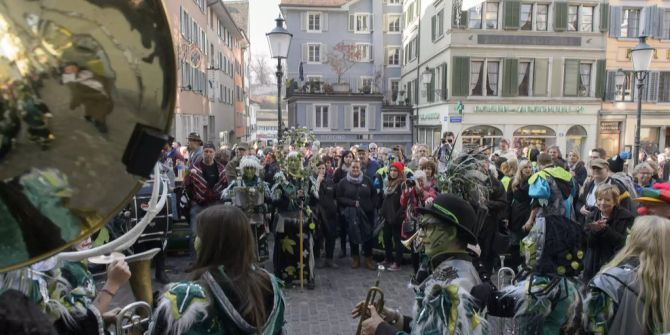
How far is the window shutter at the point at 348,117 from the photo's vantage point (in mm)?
33250

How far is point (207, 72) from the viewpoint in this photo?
27.9 metres

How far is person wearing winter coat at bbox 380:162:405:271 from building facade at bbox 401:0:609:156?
18861 mm

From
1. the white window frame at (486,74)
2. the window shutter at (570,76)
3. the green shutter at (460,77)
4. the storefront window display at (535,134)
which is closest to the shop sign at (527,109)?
the white window frame at (486,74)

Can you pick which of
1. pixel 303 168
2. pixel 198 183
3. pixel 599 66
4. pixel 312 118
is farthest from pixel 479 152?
pixel 312 118

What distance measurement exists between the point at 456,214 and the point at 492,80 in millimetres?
25936

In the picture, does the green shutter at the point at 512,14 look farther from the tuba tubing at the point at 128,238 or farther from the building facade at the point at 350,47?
the tuba tubing at the point at 128,238

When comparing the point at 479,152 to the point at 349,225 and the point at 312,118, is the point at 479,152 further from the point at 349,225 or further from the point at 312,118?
the point at 312,118

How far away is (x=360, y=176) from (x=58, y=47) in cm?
701

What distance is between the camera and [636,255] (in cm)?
273

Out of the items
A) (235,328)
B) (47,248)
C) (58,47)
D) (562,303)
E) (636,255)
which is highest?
(58,47)

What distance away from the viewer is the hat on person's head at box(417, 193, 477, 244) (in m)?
2.70

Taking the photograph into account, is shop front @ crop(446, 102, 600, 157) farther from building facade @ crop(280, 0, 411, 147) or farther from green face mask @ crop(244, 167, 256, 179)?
green face mask @ crop(244, 167, 256, 179)

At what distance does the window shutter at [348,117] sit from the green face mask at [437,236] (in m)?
30.7

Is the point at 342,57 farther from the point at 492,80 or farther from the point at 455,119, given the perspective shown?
the point at 455,119
